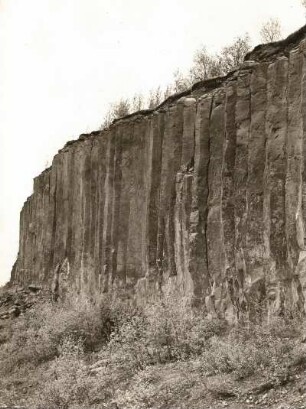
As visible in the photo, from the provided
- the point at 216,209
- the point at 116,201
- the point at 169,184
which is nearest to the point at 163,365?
the point at 216,209

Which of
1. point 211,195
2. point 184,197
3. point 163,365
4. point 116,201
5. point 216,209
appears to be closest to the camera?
point 163,365

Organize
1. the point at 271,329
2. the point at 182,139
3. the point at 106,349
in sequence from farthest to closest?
the point at 182,139
the point at 106,349
the point at 271,329

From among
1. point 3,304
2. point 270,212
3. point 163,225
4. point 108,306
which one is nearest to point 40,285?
point 3,304

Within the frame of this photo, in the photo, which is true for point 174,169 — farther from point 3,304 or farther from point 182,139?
point 3,304

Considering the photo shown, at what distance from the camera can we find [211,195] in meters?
11.0

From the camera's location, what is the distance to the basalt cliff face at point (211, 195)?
9031 mm

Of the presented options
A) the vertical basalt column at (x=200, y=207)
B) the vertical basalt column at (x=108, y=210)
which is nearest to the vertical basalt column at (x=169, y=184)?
the vertical basalt column at (x=200, y=207)

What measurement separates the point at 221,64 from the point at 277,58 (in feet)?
35.8

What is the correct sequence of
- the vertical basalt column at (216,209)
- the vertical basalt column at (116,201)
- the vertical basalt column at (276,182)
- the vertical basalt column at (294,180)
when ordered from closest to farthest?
the vertical basalt column at (294,180), the vertical basalt column at (276,182), the vertical basalt column at (216,209), the vertical basalt column at (116,201)

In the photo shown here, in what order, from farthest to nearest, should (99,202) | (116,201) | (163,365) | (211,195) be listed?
1. (99,202)
2. (116,201)
3. (211,195)
4. (163,365)

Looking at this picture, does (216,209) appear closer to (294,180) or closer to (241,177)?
(241,177)

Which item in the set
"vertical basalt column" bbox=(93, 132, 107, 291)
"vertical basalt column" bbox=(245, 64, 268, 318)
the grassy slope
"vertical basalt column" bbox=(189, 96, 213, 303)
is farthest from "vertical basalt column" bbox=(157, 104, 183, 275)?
"vertical basalt column" bbox=(93, 132, 107, 291)

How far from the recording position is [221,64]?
20594mm

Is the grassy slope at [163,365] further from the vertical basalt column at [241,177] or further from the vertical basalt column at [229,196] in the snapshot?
the vertical basalt column at [241,177]
